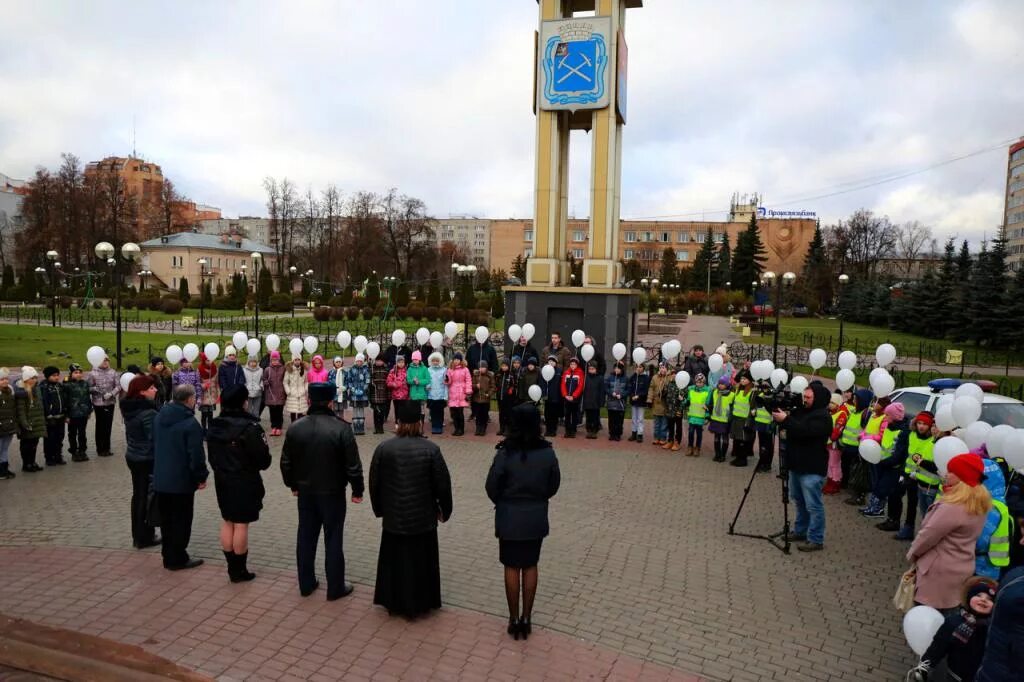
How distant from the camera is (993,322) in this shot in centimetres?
3166

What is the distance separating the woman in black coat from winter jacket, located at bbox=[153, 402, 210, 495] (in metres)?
2.81

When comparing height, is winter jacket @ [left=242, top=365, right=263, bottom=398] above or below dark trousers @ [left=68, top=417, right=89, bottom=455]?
above

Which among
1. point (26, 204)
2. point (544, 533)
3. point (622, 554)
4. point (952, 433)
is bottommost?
point (622, 554)

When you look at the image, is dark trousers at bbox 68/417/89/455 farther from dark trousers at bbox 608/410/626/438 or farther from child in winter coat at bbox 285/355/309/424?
dark trousers at bbox 608/410/626/438

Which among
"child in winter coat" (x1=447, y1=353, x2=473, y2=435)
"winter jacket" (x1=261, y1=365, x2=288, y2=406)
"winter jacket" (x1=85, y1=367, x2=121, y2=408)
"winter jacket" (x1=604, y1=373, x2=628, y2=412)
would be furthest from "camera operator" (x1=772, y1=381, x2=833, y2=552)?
"winter jacket" (x1=85, y1=367, x2=121, y2=408)

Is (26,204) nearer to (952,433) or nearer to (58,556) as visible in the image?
(58,556)

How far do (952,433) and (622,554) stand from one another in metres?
3.47

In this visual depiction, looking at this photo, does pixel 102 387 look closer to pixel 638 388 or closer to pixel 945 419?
pixel 638 388

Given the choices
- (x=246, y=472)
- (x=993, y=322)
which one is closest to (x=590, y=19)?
(x=246, y=472)

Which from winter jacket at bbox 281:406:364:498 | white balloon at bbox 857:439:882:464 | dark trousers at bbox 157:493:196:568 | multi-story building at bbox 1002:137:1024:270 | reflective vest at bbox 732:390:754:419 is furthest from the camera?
multi-story building at bbox 1002:137:1024:270

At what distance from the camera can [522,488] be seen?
488 cm

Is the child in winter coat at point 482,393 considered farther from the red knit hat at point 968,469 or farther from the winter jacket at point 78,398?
the red knit hat at point 968,469

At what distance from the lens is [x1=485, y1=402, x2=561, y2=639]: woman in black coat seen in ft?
16.0

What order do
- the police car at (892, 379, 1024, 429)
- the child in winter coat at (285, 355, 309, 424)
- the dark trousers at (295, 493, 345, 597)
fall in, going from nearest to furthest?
the dark trousers at (295, 493, 345, 597), the police car at (892, 379, 1024, 429), the child in winter coat at (285, 355, 309, 424)
